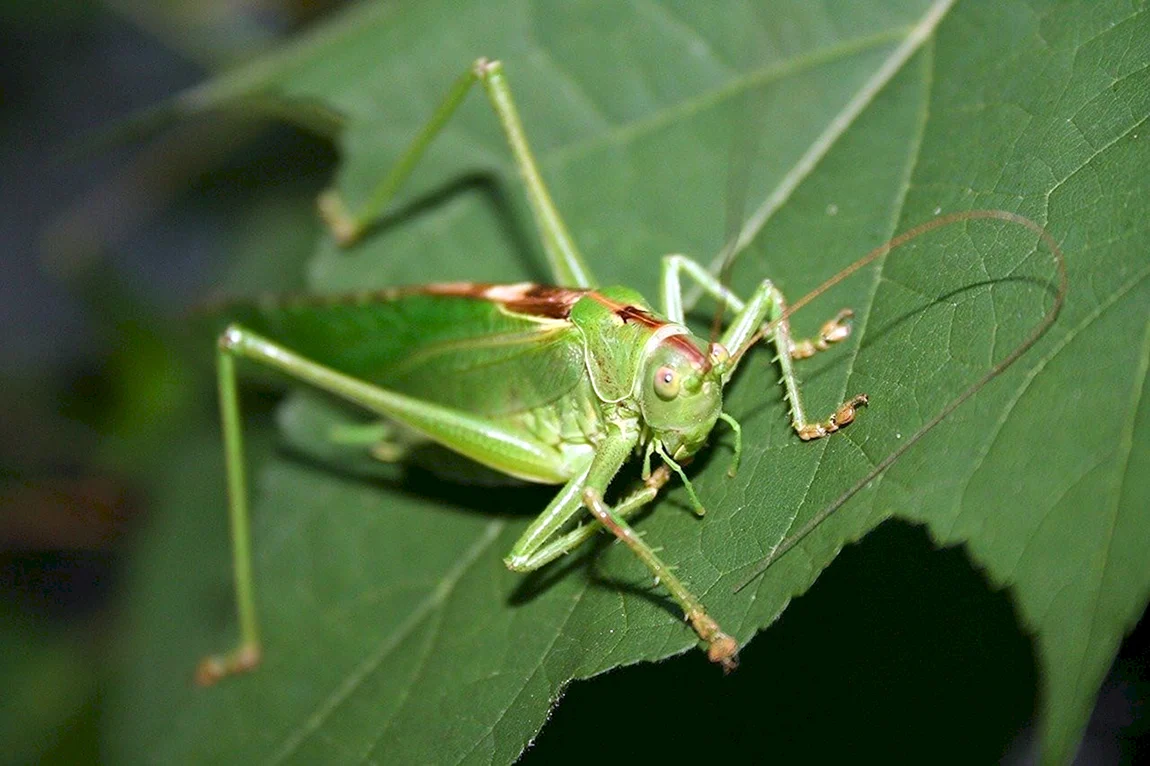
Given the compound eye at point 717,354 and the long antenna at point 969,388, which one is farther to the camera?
the compound eye at point 717,354

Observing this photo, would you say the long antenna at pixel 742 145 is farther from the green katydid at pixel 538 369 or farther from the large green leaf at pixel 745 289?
the green katydid at pixel 538 369

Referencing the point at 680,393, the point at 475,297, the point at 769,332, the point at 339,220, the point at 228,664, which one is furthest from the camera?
the point at 339,220

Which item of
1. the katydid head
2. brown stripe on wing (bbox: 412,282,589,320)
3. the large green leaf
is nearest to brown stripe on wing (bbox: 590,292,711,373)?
the katydid head

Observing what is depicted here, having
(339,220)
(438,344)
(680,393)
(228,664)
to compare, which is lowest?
(228,664)

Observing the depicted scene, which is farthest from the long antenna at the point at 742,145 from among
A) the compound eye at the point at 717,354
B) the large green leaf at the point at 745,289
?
the compound eye at the point at 717,354

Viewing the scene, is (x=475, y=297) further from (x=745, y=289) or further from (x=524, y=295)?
(x=745, y=289)

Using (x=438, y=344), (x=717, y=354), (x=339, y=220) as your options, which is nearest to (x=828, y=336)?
(x=717, y=354)

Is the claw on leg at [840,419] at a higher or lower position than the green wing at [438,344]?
lower

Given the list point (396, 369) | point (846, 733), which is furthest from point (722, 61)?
point (846, 733)
